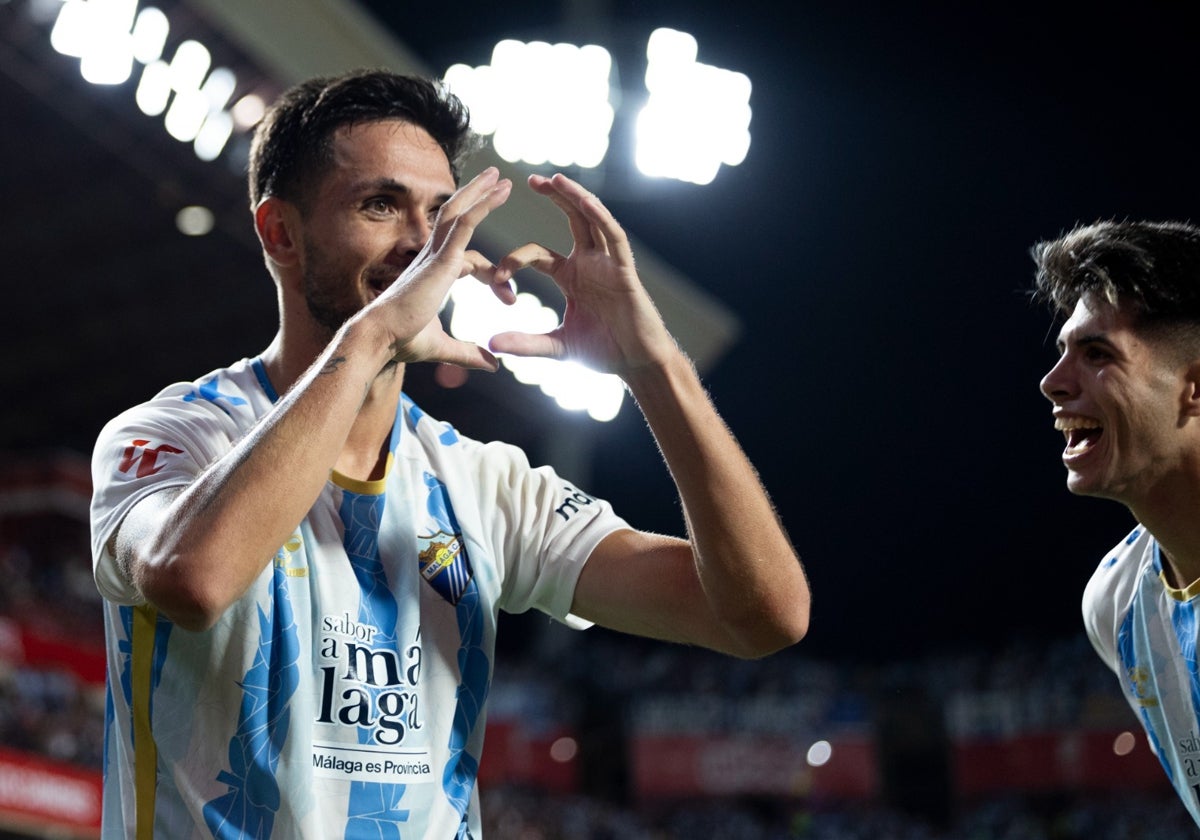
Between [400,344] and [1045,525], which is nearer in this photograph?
[400,344]

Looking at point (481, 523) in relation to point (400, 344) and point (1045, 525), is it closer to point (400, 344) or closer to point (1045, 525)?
point (400, 344)

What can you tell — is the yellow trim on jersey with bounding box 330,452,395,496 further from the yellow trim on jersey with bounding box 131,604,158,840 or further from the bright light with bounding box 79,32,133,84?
the bright light with bounding box 79,32,133,84

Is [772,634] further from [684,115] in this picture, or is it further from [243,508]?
[684,115]

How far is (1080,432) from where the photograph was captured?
142 inches

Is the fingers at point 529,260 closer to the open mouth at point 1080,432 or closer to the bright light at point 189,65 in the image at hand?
the open mouth at point 1080,432

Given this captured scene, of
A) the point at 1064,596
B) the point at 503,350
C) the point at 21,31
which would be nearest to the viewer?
the point at 503,350

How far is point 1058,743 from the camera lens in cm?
1906

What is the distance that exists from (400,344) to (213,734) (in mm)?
802

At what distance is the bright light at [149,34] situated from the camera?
1383 centimetres

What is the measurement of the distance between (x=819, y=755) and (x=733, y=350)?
46.2 ft

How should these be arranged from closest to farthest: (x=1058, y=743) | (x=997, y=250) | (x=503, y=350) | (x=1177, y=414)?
(x=503, y=350) < (x=1177, y=414) < (x=1058, y=743) < (x=997, y=250)

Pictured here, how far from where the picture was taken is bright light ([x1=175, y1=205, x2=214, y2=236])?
17.0m

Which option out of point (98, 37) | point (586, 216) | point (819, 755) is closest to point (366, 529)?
point (586, 216)

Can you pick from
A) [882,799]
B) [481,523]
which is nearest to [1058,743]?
[882,799]
